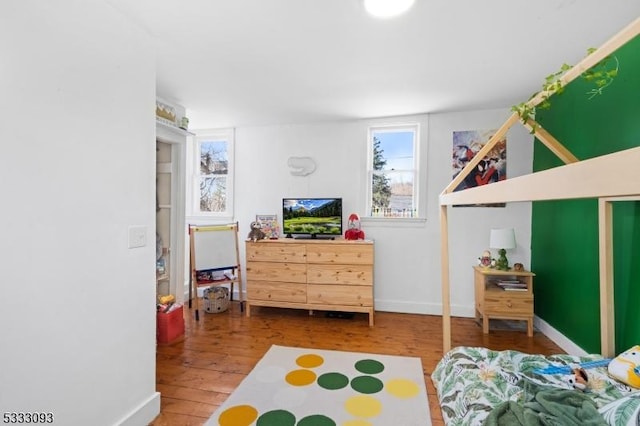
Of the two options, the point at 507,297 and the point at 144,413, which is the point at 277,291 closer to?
the point at 144,413

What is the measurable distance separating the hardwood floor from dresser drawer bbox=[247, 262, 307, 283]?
46cm

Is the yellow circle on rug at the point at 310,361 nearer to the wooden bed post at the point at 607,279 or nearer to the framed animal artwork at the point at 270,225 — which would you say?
the framed animal artwork at the point at 270,225

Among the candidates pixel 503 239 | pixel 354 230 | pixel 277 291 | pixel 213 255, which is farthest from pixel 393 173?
pixel 213 255

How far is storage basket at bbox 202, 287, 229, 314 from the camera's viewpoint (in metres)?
3.49

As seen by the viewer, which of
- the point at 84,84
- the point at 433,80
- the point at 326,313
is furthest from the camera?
the point at 326,313

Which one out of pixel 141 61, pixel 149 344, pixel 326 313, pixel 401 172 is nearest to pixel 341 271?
pixel 326 313

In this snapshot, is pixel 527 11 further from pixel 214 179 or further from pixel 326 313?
pixel 214 179

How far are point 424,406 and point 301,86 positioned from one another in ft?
8.78

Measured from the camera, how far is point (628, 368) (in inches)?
61.0

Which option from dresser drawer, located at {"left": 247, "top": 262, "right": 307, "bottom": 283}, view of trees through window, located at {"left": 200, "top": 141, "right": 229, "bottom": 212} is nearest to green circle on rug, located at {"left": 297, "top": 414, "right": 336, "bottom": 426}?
dresser drawer, located at {"left": 247, "top": 262, "right": 307, "bottom": 283}

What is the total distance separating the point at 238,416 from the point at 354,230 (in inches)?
86.1

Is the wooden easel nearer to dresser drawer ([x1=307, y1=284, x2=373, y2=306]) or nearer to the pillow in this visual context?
dresser drawer ([x1=307, y1=284, x2=373, y2=306])

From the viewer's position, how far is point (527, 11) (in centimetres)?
161

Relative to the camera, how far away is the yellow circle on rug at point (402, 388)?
1.95 m
